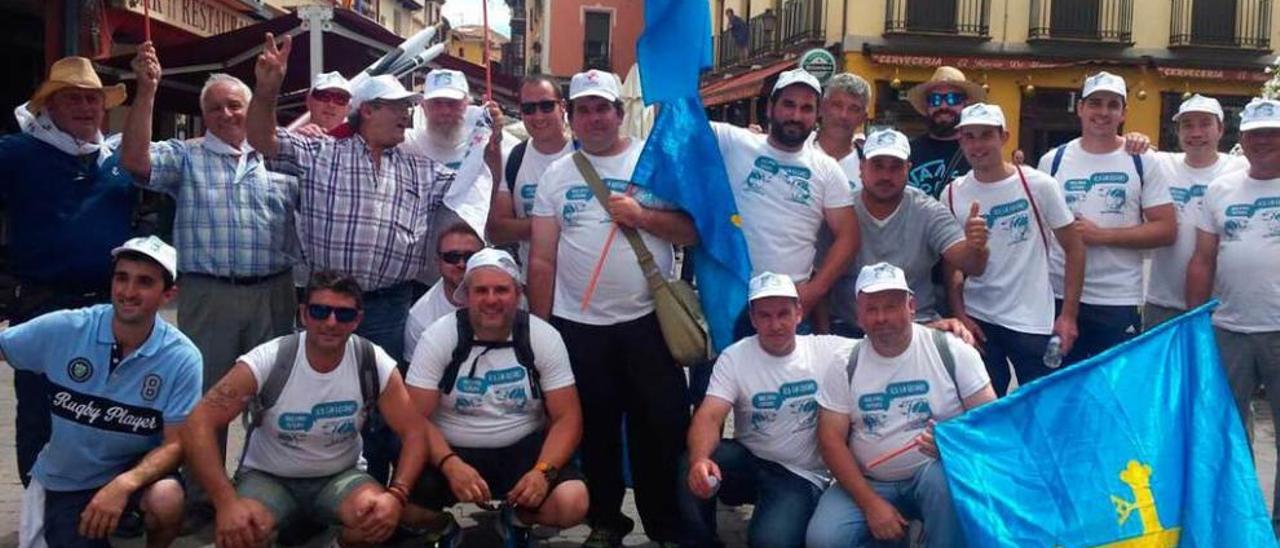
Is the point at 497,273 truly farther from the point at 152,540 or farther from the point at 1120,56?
the point at 1120,56

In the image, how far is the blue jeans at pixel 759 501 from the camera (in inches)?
202

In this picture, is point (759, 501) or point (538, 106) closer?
point (759, 501)

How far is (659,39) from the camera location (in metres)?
5.82

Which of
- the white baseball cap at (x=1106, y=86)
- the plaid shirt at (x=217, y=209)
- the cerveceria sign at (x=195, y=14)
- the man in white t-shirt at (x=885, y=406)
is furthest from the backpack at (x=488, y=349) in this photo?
the cerveceria sign at (x=195, y=14)

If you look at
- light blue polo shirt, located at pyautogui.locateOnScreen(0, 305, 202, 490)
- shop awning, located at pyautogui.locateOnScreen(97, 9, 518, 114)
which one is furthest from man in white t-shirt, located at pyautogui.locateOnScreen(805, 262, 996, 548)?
shop awning, located at pyautogui.locateOnScreen(97, 9, 518, 114)

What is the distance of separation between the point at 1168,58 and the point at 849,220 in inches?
1100

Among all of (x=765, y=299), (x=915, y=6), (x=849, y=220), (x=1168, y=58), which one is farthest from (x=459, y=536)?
(x=1168, y=58)

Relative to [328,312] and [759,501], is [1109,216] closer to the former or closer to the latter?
[759,501]

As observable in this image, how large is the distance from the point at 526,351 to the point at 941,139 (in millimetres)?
2384

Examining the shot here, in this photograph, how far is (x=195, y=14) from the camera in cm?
1606

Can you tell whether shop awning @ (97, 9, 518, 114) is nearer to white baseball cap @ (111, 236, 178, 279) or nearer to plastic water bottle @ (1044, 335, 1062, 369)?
white baseball cap @ (111, 236, 178, 279)

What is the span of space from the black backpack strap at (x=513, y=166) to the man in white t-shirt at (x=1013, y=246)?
6.38 ft

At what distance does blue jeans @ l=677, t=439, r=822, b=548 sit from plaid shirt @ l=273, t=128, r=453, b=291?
5.18ft

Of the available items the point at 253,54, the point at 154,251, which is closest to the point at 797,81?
the point at 154,251
